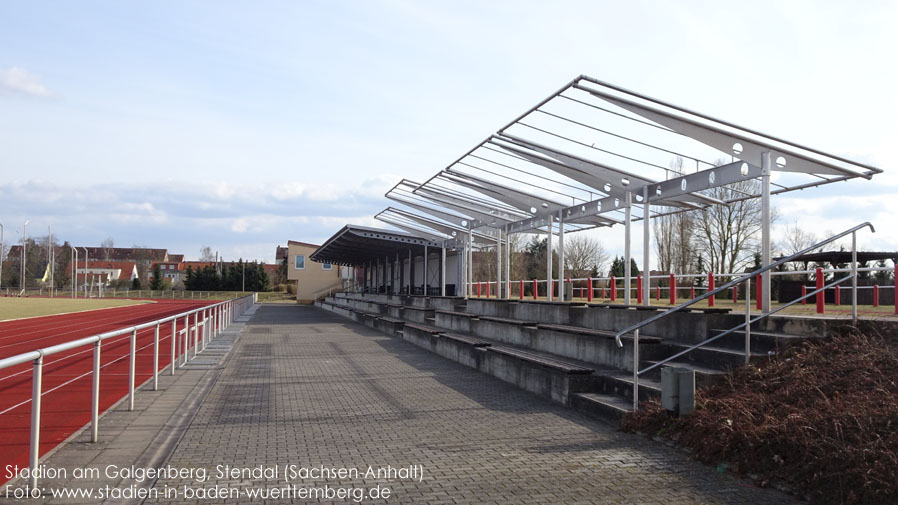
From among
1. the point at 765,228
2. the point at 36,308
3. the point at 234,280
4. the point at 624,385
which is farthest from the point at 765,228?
the point at 234,280

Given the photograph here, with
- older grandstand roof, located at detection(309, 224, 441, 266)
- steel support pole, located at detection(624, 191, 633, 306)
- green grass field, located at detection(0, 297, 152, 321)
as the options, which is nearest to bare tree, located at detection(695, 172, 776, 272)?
older grandstand roof, located at detection(309, 224, 441, 266)

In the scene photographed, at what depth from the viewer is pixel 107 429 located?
7.15m

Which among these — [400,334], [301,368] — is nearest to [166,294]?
[400,334]

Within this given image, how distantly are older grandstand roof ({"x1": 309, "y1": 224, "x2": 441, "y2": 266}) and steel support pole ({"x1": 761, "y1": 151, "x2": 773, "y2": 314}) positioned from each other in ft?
71.0

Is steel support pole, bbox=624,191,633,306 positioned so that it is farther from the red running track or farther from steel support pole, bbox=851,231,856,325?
the red running track

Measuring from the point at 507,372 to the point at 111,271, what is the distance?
131m

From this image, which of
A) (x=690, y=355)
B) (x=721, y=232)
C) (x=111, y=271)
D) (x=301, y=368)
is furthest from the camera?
(x=111, y=271)

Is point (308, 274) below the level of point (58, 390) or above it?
above

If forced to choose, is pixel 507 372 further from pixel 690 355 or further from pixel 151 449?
pixel 151 449

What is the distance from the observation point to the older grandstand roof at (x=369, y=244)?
1247 inches

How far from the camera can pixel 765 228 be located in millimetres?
9656

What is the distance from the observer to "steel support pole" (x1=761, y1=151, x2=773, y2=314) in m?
9.10

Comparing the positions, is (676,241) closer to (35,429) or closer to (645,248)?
(645,248)

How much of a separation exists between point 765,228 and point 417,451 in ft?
19.9
